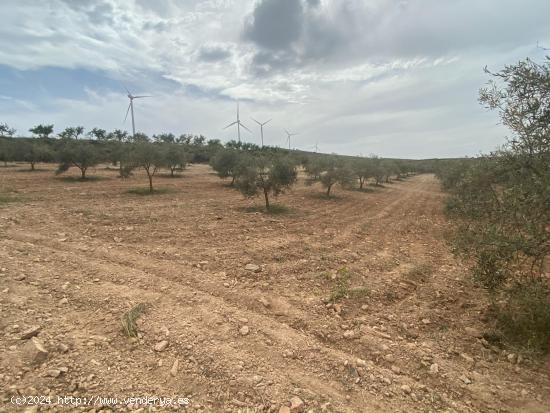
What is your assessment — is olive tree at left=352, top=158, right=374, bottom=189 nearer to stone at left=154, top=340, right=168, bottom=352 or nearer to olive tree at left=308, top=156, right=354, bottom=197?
olive tree at left=308, top=156, right=354, bottom=197

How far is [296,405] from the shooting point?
3.79 metres

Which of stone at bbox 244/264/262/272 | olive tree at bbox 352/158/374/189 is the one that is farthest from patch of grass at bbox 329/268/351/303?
olive tree at bbox 352/158/374/189

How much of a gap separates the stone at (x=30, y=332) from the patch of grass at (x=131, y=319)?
1104mm

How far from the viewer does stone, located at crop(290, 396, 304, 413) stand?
3.74m

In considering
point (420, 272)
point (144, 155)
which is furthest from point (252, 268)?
point (144, 155)

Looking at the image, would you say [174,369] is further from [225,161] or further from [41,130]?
[41,130]

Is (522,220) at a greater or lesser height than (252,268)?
greater

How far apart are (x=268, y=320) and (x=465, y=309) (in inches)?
154

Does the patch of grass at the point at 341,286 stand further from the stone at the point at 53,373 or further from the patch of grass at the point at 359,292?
the stone at the point at 53,373

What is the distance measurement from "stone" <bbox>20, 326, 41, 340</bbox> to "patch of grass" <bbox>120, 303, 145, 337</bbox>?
1104mm

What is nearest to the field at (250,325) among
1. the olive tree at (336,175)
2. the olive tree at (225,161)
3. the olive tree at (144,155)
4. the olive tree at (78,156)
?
the olive tree at (144,155)

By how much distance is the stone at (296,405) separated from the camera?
3.74 metres

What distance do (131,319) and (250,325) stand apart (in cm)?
190

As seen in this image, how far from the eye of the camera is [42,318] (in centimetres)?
514
